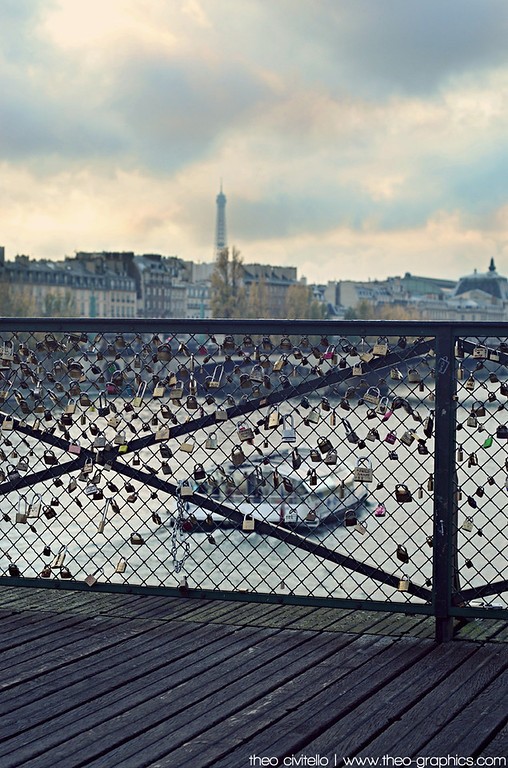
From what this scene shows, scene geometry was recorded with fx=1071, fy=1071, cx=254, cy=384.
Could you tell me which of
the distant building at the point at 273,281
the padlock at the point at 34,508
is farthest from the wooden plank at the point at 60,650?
the distant building at the point at 273,281

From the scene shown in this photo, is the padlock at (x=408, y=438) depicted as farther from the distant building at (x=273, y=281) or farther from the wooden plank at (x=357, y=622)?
the distant building at (x=273, y=281)

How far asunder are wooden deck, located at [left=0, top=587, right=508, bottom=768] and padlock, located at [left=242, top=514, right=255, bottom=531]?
38 cm

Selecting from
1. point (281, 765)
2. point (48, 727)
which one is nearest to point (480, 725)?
point (281, 765)

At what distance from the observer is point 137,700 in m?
3.19

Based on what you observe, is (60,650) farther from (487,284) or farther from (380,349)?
(487,284)

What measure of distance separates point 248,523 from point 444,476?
0.72 m

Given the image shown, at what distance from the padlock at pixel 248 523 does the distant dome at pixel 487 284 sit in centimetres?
17405

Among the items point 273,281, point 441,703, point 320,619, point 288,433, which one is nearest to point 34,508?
point 288,433

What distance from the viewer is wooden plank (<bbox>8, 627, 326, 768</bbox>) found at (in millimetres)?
2812

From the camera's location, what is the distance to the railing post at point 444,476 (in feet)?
12.4

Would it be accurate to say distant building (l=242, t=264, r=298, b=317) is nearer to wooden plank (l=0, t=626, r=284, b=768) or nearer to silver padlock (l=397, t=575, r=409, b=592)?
silver padlock (l=397, t=575, r=409, b=592)

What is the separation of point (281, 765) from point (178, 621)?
4.49ft

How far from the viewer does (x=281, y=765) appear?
8.91ft

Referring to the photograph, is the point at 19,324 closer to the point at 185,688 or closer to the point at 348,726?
the point at 185,688
